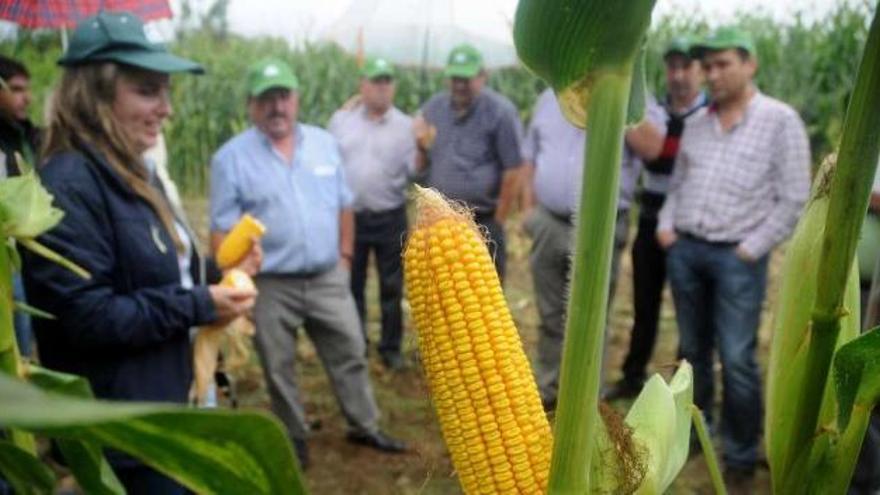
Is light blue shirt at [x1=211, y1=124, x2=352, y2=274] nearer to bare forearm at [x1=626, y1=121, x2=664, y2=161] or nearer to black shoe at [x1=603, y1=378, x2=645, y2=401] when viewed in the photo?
bare forearm at [x1=626, y1=121, x2=664, y2=161]

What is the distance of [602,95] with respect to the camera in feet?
1.57

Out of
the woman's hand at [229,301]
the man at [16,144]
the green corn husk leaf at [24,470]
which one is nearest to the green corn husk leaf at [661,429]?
the green corn husk leaf at [24,470]

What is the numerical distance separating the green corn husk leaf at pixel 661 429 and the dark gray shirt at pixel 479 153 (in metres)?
3.56

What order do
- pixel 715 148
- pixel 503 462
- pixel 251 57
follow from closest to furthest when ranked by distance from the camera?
pixel 503 462 → pixel 715 148 → pixel 251 57

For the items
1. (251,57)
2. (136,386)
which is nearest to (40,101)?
(251,57)

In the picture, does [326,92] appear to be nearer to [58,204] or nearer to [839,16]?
[839,16]

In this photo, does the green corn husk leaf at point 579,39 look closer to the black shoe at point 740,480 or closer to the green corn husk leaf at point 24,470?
the green corn husk leaf at point 24,470

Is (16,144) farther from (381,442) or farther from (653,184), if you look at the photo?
(653,184)

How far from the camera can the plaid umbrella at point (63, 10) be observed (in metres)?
1.81

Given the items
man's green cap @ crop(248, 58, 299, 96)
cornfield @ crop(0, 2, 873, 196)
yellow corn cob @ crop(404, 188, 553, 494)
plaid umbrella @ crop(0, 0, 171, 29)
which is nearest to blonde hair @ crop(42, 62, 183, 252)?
plaid umbrella @ crop(0, 0, 171, 29)

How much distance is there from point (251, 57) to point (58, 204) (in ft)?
39.0

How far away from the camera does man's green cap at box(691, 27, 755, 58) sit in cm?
327

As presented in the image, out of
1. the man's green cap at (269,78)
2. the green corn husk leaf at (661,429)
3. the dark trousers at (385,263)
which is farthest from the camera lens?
the dark trousers at (385,263)

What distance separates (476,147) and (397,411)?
49.7 inches
